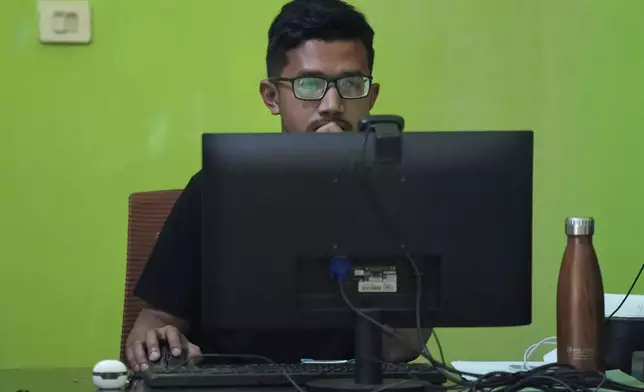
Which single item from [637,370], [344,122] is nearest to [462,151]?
[637,370]

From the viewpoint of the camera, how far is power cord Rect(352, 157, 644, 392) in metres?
1.05

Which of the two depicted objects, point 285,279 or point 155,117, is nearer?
point 285,279

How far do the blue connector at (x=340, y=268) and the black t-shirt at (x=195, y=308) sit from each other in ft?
1.73

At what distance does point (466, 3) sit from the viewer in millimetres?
2365

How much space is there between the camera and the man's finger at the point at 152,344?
Answer: 1.31m

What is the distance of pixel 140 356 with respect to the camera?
1328mm

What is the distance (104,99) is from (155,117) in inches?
5.3

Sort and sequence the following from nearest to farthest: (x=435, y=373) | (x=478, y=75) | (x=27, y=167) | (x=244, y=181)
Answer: (x=244, y=181) < (x=435, y=373) < (x=27, y=167) < (x=478, y=75)

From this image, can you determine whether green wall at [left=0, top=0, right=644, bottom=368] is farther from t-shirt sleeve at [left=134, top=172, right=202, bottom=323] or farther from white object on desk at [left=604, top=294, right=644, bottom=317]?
white object on desk at [left=604, top=294, right=644, bottom=317]

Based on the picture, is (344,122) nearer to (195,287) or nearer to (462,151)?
(195,287)

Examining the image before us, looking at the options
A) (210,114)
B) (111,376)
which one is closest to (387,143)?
(111,376)

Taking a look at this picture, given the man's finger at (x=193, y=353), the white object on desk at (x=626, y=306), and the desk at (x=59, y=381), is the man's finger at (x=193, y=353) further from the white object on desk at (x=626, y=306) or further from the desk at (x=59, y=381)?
the white object on desk at (x=626, y=306)

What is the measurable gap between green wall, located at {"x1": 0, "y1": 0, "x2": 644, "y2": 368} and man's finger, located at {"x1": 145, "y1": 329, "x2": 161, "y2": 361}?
3.00ft

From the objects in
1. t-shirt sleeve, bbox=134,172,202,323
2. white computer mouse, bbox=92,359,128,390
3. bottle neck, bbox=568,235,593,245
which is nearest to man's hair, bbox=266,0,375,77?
t-shirt sleeve, bbox=134,172,202,323
